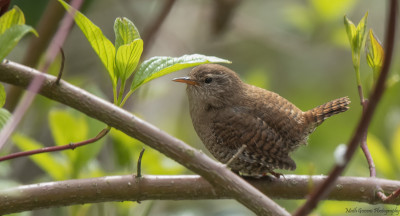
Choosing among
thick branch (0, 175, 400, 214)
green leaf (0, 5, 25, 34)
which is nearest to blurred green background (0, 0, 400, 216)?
thick branch (0, 175, 400, 214)

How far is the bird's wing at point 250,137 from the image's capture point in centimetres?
276

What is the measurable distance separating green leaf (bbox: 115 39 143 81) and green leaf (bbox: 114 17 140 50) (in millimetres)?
49

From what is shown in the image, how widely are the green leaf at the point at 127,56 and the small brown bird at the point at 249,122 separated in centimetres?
114

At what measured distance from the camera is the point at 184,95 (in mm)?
4543

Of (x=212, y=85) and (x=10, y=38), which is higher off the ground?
(x=10, y=38)

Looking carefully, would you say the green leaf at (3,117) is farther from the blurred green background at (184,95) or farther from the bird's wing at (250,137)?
the bird's wing at (250,137)

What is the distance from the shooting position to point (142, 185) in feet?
6.48

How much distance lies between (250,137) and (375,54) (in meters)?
1.22

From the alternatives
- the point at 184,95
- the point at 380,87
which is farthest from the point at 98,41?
the point at 184,95

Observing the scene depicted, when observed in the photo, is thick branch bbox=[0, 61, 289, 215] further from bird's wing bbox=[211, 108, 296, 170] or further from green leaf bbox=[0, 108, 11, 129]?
bird's wing bbox=[211, 108, 296, 170]

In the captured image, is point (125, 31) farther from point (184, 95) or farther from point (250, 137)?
point (184, 95)

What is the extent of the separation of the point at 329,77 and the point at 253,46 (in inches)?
31.8

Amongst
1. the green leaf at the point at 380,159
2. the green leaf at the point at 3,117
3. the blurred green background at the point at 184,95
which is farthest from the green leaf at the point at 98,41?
the green leaf at the point at 380,159

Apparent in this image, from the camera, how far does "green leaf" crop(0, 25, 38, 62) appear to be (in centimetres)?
147
